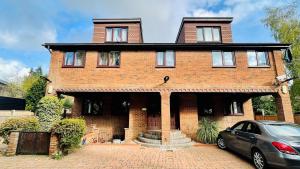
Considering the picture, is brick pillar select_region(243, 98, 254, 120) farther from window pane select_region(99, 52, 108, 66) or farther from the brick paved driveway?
window pane select_region(99, 52, 108, 66)

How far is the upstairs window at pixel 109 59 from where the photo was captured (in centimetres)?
1049

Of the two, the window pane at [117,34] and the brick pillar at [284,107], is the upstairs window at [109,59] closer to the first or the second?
the window pane at [117,34]

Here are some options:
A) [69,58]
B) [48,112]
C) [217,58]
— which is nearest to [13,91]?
[69,58]

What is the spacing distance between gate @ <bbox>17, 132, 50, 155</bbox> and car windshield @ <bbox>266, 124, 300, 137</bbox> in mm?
8703

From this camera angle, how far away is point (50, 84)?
10.0 metres

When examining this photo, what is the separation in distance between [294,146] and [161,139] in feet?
19.3

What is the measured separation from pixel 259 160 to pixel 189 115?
A: 5.82 meters

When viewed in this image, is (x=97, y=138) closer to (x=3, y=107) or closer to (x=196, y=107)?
(x=196, y=107)

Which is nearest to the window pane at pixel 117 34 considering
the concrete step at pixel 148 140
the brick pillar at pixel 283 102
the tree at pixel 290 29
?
the concrete step at pixel 148 140

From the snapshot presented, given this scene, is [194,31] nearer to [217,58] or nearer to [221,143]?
[217,58]

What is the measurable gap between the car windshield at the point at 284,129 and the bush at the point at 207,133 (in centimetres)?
426

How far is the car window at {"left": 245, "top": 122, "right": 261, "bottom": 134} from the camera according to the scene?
5754mm

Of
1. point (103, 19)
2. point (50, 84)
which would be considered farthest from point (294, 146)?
point (103, 19)

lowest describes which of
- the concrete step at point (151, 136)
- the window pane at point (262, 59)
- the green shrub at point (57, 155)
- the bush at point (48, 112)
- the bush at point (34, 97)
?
the green shrub at point (57, 155)
